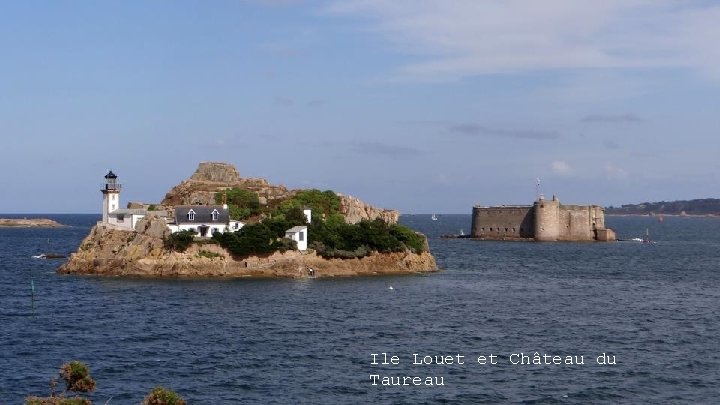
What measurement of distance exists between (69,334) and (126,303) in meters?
11.8

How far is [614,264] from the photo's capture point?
4277 inches

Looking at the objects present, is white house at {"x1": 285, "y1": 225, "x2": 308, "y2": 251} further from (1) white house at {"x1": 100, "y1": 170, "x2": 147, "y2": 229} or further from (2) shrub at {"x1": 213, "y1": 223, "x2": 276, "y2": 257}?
(1) white house at {"x1": 100, "y1": 170, "x2": 147, "y2": 229}

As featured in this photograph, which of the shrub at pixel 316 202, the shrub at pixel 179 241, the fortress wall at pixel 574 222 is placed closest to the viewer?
the shrub at pixel 179 241

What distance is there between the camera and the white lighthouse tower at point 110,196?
9266 centimetres

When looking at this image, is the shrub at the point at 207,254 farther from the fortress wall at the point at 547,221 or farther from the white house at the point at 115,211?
the fortress wall at the point at 547,221

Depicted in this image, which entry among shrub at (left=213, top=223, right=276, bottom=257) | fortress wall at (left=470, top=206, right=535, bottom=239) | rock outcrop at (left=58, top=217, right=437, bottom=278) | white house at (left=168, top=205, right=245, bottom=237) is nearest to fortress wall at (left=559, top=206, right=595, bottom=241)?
fortress wall at (left=470, top=206, right=535, bottom=239)

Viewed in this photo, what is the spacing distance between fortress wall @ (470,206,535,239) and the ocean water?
65.7 metres

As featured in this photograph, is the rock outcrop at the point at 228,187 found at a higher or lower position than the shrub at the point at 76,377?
higher

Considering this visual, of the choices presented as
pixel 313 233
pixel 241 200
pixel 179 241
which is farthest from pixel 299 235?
pixel 241 200

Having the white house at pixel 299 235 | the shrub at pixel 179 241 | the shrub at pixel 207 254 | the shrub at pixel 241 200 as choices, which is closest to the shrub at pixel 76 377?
the shrub at pixel 207 254

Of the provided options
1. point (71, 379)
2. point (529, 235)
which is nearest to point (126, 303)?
point (71, 379)

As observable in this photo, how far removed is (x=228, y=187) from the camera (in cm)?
10894

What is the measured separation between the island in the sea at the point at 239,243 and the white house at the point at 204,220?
0.09 meters

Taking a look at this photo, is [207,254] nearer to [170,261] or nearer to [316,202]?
[170,261]
